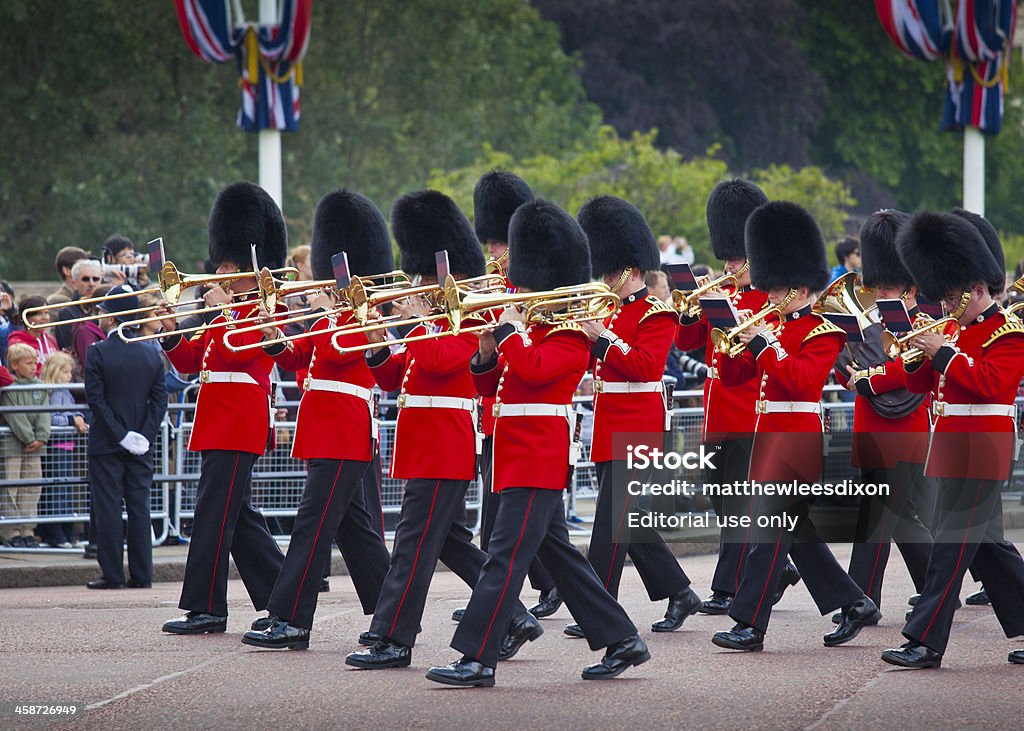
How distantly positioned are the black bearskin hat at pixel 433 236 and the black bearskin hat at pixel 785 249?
3.94ft

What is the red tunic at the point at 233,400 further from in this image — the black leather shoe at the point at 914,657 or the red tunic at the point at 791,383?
the black leather shoe at the point at 914,657

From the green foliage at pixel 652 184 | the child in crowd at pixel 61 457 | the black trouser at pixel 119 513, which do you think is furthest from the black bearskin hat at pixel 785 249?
the green foliage at pixel 652 184

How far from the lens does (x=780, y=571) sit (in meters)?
7.21

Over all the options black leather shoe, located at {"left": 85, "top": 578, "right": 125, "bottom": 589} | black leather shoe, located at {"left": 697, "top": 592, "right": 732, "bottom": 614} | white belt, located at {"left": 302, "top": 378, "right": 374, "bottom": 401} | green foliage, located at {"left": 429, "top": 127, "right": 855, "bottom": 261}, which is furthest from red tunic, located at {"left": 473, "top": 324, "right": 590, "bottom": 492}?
green foliage, located at {"left": 429, "top": 127, "right": 855, "bottom": 261}

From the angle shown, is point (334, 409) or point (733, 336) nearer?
point (733, 336)

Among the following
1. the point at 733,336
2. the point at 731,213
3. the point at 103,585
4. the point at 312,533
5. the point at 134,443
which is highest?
the point at 731,213

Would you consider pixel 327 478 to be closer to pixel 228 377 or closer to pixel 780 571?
pixel 228 377

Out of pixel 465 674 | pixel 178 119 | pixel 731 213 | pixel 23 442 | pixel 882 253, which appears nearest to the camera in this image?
pixel 465 674

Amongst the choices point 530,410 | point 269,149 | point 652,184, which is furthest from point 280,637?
point 652,184

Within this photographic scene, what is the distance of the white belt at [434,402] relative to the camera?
6887 mm

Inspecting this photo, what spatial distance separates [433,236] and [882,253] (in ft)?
7.09

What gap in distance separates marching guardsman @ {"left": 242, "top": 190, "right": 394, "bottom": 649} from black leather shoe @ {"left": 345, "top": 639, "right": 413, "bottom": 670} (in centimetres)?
47

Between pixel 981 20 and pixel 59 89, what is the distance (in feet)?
43.5

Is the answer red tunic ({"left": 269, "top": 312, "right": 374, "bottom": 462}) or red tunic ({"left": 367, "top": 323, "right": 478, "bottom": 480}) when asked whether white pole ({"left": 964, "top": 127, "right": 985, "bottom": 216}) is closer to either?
red tunic ({"left": 269, "top": 312, "right": 374, "bottom": 462})
